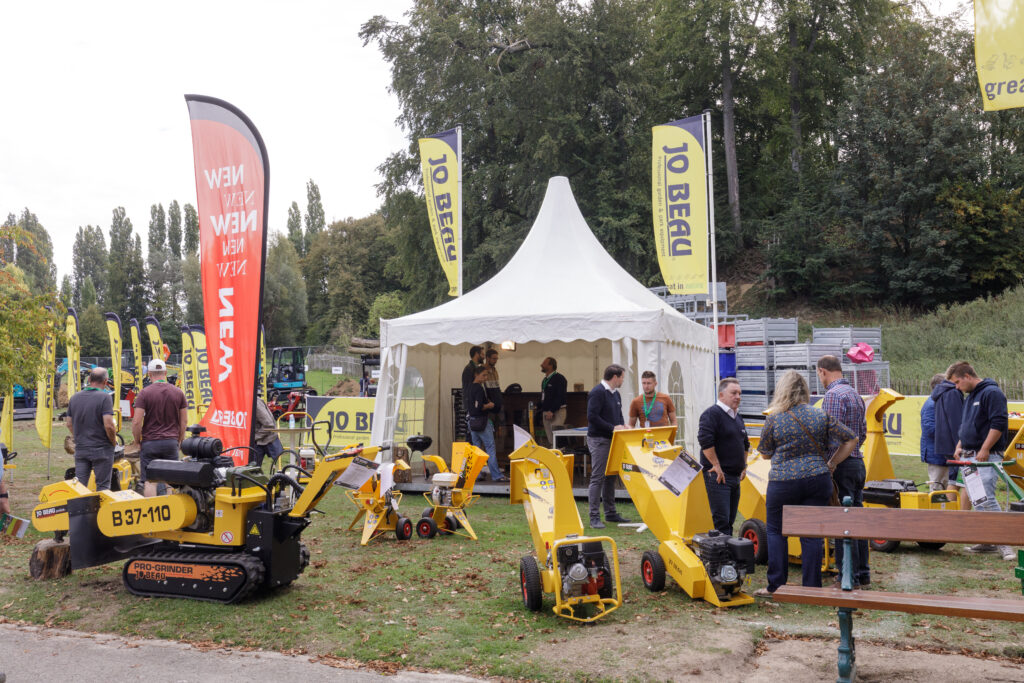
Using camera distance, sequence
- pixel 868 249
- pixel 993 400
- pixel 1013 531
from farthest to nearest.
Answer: pixel 868 249
pixel 993 400
pixel 1013 531

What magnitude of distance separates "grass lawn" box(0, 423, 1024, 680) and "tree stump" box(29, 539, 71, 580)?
11 centimetres

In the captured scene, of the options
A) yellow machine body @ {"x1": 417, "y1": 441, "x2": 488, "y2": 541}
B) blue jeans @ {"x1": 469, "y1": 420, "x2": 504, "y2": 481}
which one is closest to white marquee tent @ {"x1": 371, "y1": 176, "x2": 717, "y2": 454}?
blue jeans @ {"x1": 469, "y1": 420, "x2": 504, "y2": 481}

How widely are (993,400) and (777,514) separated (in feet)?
9.59

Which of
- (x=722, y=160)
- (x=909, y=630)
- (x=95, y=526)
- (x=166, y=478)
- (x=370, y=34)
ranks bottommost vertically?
(x=909, y=630)

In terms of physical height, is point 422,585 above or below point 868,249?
below

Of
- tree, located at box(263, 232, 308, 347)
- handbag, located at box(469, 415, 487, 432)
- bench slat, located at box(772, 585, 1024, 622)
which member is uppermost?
tree, located at box(263, 232, 308, 347)

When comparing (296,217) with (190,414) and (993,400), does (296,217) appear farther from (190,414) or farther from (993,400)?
(993,400)

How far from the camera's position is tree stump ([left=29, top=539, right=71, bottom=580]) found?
629 cm

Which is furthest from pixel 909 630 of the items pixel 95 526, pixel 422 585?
pixel 95 526

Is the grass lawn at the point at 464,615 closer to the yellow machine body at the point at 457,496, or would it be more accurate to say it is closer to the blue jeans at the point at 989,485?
the blue jeans at the point at 989,485

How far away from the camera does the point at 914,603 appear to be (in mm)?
3758

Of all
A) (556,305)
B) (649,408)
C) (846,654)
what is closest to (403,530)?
(649,408)

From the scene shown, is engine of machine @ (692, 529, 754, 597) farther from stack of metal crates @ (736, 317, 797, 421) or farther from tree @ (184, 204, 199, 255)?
tree @ (184, 204, 199, 255)

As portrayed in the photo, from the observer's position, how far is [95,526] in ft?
19.9
